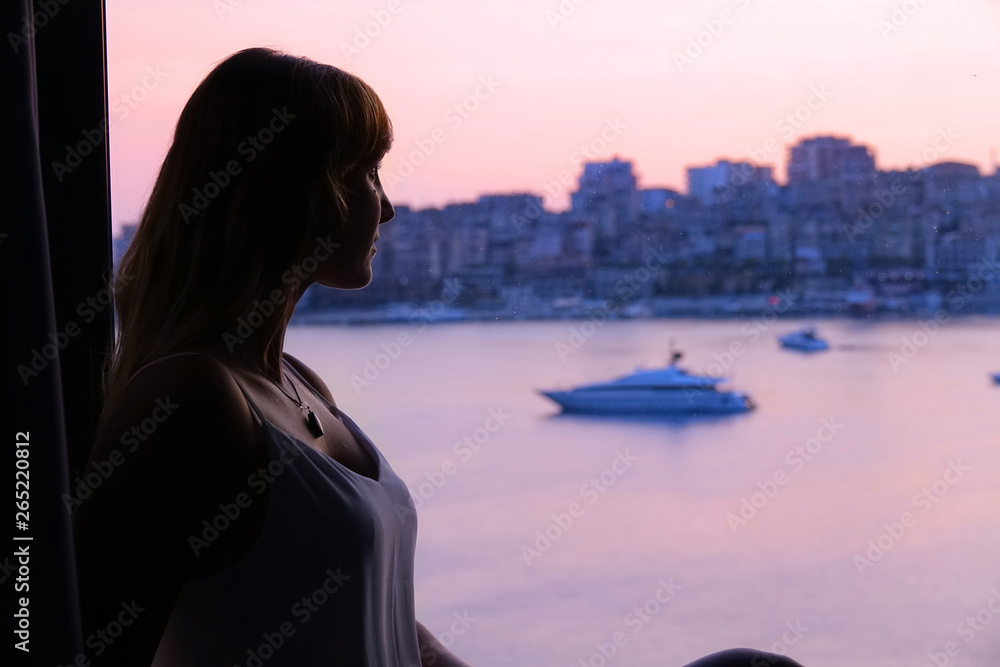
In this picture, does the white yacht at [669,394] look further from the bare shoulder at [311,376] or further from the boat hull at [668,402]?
the bare shoulder at [311,376]

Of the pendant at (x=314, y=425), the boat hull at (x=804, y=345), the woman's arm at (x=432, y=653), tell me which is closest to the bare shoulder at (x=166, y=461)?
the pendant at (x=314, y=425)

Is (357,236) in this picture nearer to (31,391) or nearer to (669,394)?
(31,391)

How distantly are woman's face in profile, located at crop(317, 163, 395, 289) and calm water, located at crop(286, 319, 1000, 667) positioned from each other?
952 mm

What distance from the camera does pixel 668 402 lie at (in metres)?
2.38

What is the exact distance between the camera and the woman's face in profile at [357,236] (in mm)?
850

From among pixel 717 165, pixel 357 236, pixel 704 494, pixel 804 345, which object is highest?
pixel 717 165

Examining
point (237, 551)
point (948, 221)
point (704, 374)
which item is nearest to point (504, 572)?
point (704, 374)

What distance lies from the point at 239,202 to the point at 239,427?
211mm

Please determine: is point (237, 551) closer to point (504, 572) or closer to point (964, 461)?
point (964, 461)

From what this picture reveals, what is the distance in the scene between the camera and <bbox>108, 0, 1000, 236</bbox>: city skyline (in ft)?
5.77

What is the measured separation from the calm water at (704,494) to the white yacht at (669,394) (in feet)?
0.21

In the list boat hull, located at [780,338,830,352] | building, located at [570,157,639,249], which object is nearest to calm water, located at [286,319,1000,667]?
boat hull, located at [780,338,830,352]

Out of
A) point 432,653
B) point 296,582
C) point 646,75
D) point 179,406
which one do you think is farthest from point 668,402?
point 179,406

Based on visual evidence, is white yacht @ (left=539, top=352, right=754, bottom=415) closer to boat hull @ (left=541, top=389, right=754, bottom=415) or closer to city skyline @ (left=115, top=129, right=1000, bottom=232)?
boat hull @ (left=541, top=389, right=754, bottom=415)
